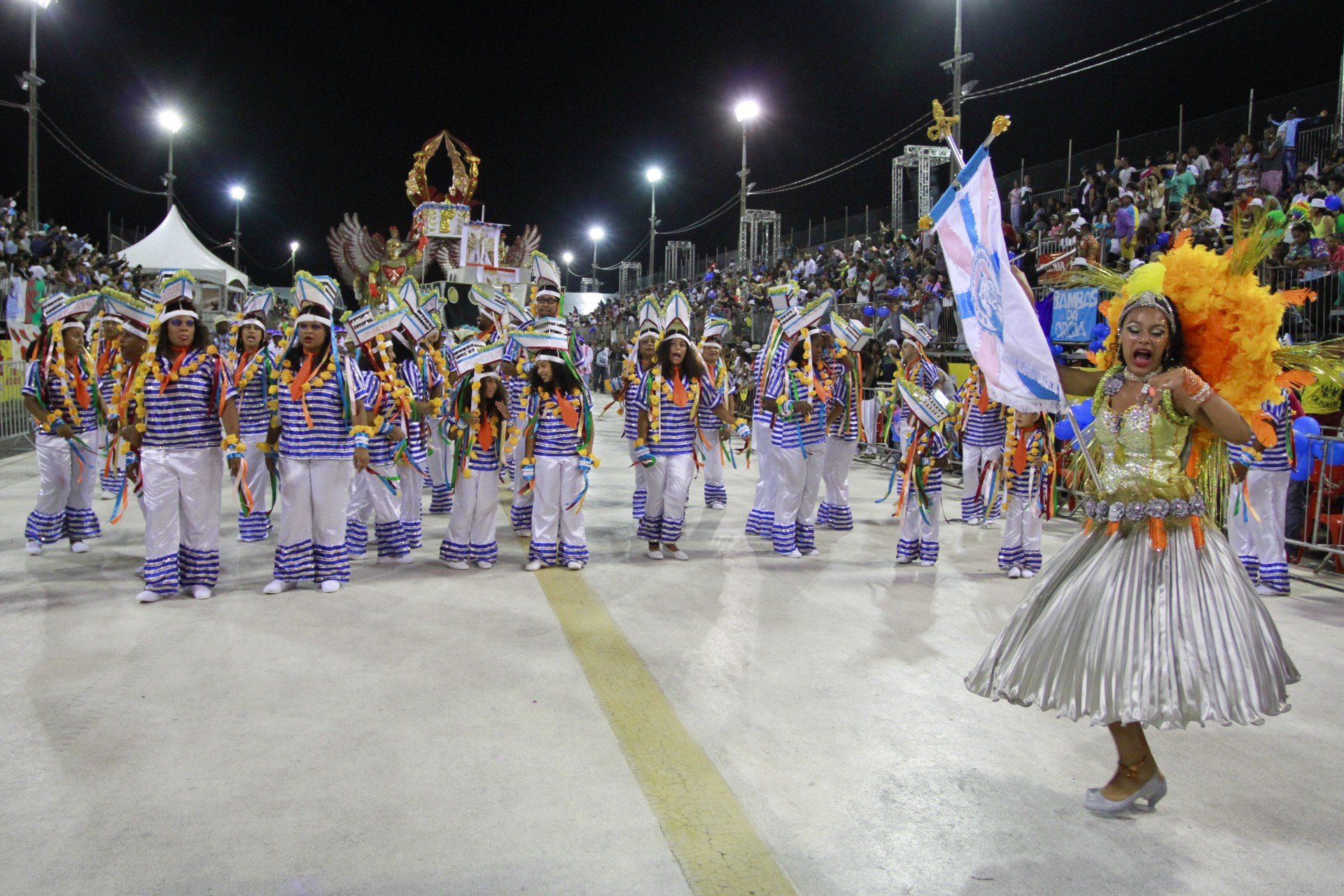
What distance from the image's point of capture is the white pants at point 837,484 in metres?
9.18

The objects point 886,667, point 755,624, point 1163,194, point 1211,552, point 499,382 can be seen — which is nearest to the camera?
point 1211,552

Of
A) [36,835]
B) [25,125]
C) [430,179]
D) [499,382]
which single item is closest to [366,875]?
[36,835]

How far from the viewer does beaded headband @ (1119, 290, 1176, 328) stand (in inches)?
139

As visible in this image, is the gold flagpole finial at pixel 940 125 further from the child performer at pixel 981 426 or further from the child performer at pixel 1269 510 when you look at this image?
the child performer at pixel 1269 510

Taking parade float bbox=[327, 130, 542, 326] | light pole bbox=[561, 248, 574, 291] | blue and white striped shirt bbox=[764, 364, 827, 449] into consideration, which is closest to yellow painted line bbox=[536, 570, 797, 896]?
blue and white striped shirt bbox=[764, 364, 827, 449]

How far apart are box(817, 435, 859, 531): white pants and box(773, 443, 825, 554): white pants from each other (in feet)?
2.77

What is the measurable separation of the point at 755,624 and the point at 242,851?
345 centimetres

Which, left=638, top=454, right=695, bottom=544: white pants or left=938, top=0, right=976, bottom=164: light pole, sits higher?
left=938, top=0, right=976, bottom=164: light pole

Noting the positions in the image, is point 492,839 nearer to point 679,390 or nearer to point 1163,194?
point 679,390

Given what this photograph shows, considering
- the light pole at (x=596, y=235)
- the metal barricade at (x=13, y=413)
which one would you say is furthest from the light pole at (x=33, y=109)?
the light pole at (x=596, y=235)

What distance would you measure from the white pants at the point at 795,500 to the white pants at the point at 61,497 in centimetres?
579

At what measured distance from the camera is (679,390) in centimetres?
782

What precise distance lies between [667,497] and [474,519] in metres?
1.57

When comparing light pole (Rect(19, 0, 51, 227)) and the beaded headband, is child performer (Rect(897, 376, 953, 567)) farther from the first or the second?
light pole (Rect(19, 0, 51, 227))
